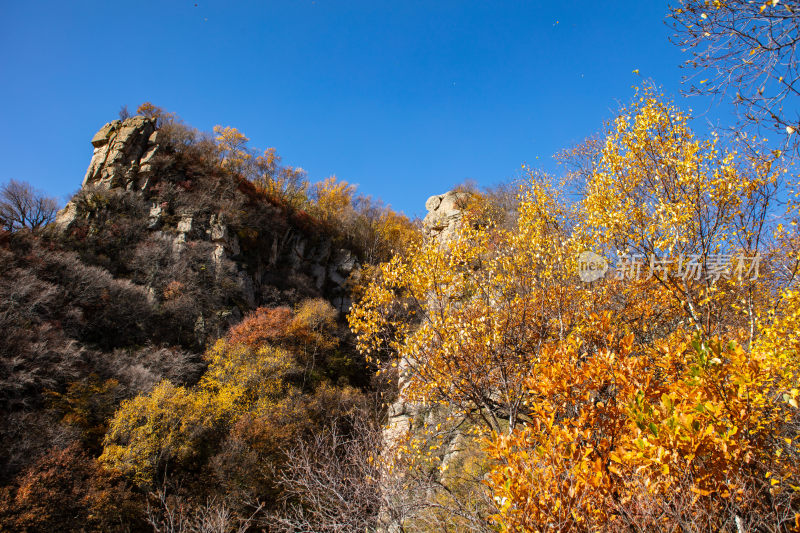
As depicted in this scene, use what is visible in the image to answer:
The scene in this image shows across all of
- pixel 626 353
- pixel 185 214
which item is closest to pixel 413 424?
pixel 626 353

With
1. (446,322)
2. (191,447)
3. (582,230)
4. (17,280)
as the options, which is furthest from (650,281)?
(17,280)

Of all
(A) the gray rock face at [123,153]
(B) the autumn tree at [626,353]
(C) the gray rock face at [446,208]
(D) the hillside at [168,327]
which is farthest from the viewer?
(C) the gray rock face at [446,208]

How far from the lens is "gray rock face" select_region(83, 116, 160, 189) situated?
32750 mm

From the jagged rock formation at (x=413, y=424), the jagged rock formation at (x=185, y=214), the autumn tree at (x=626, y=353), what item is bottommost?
the jagged rock formation at (x=413, y=424)

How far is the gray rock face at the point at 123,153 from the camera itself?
3275cm

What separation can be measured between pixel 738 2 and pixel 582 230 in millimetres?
4818

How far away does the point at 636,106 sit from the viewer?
750 centimetres

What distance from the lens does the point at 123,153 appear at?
3353 centimetres
